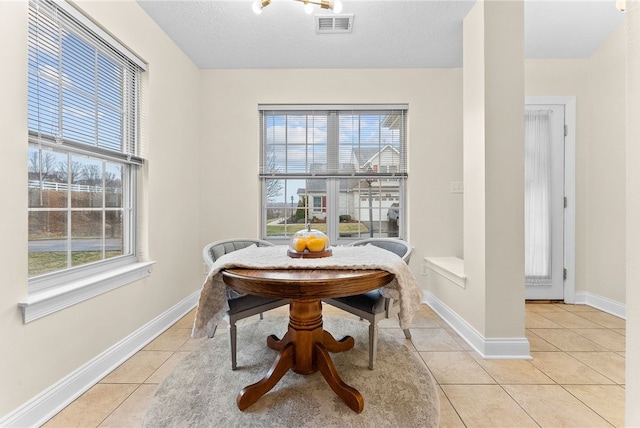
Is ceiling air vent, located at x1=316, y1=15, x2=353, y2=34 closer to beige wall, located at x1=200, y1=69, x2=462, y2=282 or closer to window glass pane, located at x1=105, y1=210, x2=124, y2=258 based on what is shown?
beige wall, located at x1=200, y1=69, x2=462, y2=282

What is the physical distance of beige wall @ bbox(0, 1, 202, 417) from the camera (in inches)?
48.7

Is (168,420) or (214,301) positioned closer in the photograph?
(168,420)

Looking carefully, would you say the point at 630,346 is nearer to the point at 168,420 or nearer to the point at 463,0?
the point at 168,420

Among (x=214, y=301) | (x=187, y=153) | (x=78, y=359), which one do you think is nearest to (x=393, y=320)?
(x=214, y=301)

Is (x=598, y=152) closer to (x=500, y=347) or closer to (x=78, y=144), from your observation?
(x=500, y=347)

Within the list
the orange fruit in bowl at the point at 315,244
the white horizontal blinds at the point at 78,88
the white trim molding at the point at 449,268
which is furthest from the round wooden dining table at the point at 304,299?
the white horizontal blinds at the point at 78,88

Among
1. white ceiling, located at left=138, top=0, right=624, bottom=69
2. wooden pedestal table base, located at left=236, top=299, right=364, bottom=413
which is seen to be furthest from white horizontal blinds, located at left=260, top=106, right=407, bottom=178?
wooden pedestal table base, located at left=236, top=299, right=364, bottom=413

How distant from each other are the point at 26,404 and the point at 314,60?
3.31 meters

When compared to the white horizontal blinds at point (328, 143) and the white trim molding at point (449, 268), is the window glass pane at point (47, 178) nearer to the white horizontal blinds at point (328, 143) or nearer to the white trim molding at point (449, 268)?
the white horizontal blinds at point (328, 143)

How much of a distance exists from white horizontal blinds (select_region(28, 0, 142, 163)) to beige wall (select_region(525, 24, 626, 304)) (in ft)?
13.1

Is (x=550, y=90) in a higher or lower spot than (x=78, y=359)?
higher

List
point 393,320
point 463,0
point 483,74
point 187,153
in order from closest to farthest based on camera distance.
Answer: point 483,74, point 463,0, point 393,320, point 187,153

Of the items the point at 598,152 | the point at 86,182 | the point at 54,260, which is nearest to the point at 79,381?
the point at 54,260

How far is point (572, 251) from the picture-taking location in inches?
115
